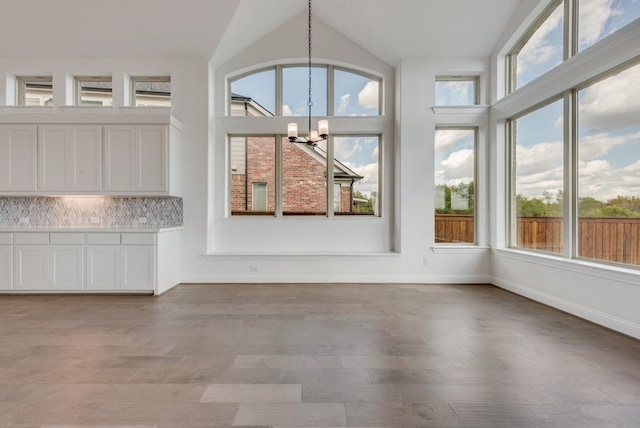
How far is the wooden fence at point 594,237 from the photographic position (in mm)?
3213

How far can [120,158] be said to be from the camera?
4695 millimetres

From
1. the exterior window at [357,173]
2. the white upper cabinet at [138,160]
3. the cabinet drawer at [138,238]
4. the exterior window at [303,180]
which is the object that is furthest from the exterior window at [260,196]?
the cabinet drawer at [138,238]

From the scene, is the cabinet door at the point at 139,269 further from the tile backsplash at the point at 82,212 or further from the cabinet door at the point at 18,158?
the cabinet door at the point at 18,158

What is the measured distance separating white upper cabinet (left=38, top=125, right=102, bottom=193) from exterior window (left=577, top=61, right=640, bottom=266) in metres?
6.27

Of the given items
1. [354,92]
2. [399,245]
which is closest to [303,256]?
[399,245]

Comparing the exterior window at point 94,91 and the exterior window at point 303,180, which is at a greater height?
the exterior window at point 94,91

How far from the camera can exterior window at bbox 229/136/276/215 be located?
565 centimetres

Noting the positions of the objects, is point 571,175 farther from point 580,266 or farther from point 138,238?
point 138,238

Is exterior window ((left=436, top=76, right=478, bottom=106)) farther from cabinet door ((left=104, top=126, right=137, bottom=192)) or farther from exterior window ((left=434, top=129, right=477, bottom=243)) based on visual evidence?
cabinet door ((left=104, top=126, right=137, bottom=192))

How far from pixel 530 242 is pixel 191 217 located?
5.10 meters

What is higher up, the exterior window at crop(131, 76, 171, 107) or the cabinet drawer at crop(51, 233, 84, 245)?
the exterior window at crop(131, 76, 171, 107)

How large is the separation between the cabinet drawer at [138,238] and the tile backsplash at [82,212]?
0.65 metres

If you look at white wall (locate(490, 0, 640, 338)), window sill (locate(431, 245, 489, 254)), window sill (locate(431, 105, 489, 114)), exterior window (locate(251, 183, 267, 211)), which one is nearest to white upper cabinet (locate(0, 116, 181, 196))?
exterior window (locate(251, 183, 267, 211))

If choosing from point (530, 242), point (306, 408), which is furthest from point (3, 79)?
point (530, 242)
